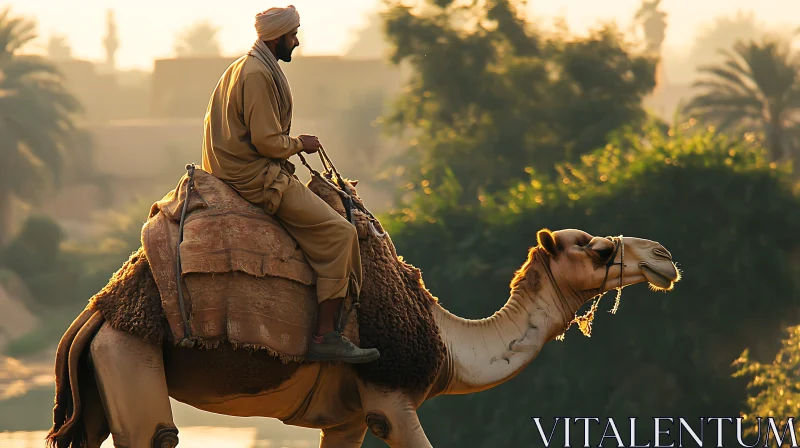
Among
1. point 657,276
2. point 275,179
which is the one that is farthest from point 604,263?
point 275,179

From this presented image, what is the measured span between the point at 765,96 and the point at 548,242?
110ft

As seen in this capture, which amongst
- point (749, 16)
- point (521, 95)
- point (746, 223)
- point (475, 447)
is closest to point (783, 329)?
point (746, 223)

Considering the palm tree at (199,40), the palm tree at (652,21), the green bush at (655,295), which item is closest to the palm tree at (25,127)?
the green bush at (655,295)

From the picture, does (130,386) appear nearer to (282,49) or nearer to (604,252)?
(282,49)

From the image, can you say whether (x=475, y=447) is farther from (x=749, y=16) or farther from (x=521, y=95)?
(x=749, y=16)

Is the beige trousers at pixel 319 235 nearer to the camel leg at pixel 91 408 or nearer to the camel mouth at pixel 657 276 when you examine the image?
the camel leg at pixel 91 408

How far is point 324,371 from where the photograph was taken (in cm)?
835

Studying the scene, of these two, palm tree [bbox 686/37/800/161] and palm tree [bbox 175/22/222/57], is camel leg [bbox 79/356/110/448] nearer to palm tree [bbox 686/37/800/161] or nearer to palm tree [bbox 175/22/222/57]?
palm tree [bbox 686/37/800/161]

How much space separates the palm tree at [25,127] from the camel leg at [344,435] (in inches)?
1558

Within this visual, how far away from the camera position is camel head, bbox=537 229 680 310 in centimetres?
899

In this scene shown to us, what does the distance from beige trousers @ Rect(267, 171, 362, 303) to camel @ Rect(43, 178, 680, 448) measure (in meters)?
0.46

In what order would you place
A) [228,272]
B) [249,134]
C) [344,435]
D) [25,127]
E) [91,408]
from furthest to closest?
[25,127] < [344,435] < [249,134] < [91,408] < [228,272]

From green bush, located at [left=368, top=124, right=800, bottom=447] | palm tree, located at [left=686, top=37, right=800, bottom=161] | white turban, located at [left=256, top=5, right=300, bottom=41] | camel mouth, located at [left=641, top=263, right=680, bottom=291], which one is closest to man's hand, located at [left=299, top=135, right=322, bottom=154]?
white turban, located at [left=256, top=5, right=300, bottom=41]

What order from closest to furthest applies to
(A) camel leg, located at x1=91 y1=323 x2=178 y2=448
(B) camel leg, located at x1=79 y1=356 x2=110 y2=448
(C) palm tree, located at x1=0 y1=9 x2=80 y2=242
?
(A) camel leg, located at x1=91 y1=323 x2=178 y2=448, (B) camel leg, located at x1=79 y1=356 x2=110 y2=448, (C) palm tree, located at x1=0 y1=9 x2=80 y2=242
